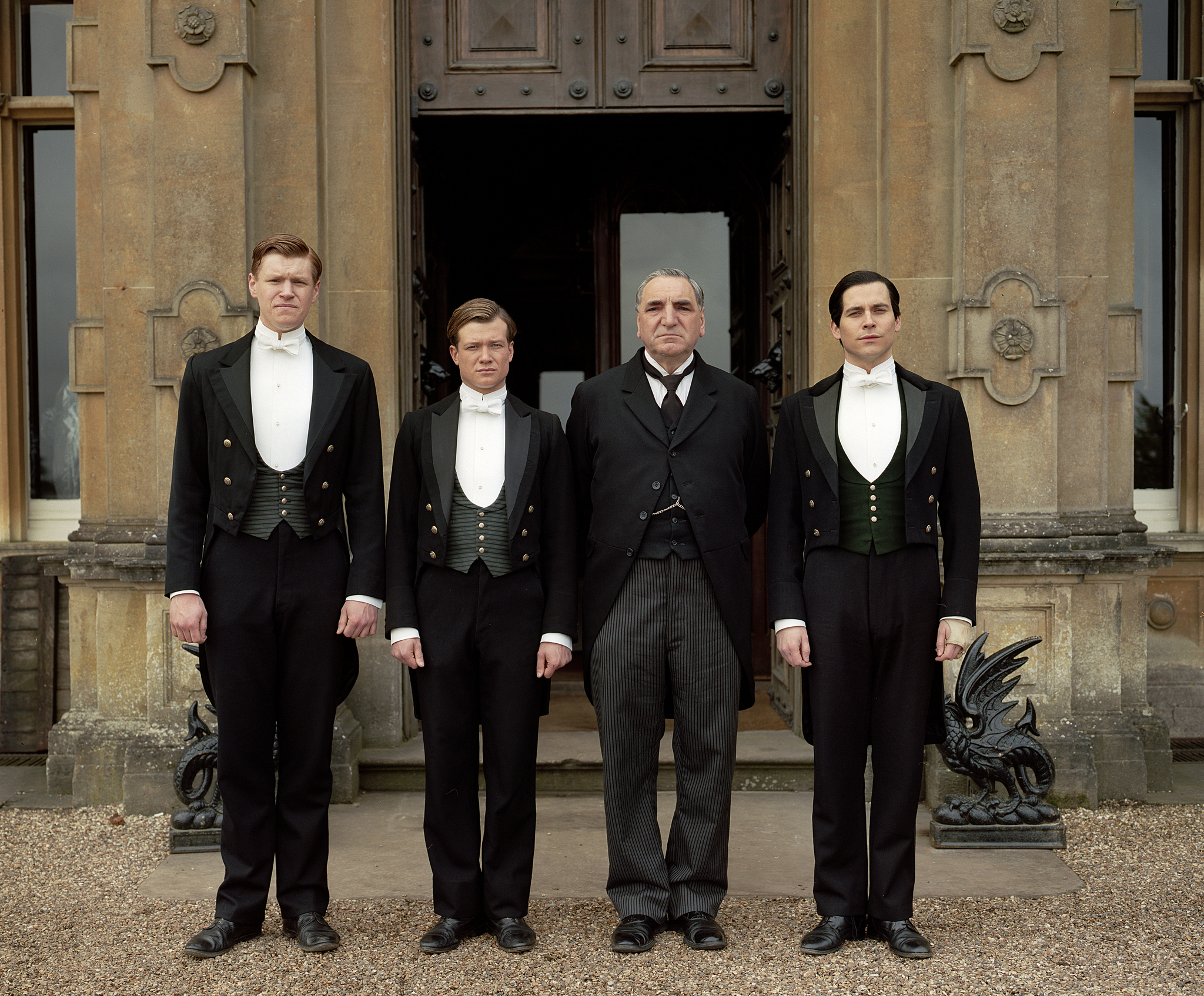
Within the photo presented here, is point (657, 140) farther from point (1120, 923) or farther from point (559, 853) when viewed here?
point (1120, 923)

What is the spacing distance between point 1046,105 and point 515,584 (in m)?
3.45

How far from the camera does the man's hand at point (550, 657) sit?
3502mm

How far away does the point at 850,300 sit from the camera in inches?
137

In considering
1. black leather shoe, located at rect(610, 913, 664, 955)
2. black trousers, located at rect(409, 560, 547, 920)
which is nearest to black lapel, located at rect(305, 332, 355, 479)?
black trousers, located at rect(409, 560, 547, 920)

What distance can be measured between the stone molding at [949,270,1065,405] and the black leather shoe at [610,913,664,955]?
289cm

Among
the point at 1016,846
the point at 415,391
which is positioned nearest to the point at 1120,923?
the point at 1016,846

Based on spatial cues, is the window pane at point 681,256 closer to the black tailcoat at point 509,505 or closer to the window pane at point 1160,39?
the window pane at point 1160,39

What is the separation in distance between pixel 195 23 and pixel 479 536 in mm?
3093

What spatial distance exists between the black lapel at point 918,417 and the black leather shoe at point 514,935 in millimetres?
1875

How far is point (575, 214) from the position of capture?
7887 millimetres

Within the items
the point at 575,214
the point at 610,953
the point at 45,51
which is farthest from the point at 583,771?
the point at 45,51

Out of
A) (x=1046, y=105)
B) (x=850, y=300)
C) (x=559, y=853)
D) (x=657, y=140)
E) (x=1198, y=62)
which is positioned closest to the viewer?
(x=850, y=300)

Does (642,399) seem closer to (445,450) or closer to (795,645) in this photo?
(445,450)

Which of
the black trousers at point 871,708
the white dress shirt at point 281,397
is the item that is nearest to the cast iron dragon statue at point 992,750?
the black trousers at point 871,708
